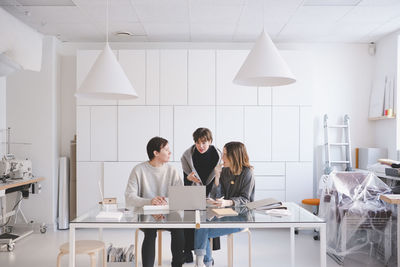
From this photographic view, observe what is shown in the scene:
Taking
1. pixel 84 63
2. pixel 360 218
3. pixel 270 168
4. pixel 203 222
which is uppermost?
pixel 84 63

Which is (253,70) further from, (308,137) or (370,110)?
(370,110)

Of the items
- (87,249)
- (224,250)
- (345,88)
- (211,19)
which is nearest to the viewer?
(87,249)

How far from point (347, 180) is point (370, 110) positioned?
194 centimetres

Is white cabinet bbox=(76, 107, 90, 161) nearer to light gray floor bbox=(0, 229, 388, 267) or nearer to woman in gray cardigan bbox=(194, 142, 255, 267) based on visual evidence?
light gray floor bbox=(0, 229, 388, 267)

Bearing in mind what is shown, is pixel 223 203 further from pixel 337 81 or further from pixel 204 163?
pixel 337 81

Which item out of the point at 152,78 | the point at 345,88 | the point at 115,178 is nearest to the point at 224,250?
the point at 115,178

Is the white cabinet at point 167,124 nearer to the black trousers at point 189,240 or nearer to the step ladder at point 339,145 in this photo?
the black trousers at point 189,240

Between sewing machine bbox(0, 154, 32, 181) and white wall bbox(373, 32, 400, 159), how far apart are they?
4813 millimetres

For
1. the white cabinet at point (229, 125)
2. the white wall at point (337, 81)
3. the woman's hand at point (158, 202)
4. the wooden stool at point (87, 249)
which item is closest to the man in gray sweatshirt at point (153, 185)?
the woman's hand at point (158, 202)

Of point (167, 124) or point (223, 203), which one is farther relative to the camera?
point (167, 124)

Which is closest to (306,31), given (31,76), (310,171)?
(310,171)

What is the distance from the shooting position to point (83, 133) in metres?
5.03

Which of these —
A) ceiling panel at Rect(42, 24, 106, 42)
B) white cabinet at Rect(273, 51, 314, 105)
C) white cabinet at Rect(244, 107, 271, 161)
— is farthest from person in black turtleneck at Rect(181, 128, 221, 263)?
ceiling panel at Rect(42, 24, 106, 42)

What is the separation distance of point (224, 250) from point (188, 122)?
1812mm
